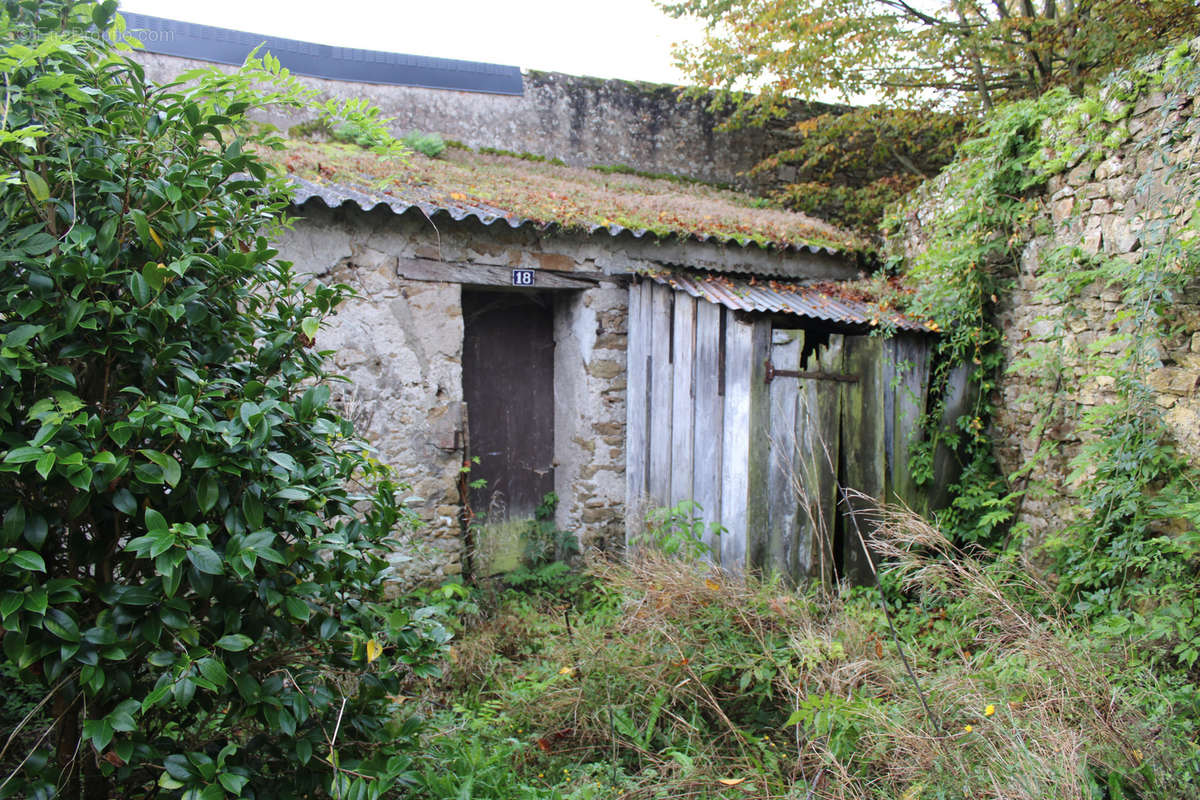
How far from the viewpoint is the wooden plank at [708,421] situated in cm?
471

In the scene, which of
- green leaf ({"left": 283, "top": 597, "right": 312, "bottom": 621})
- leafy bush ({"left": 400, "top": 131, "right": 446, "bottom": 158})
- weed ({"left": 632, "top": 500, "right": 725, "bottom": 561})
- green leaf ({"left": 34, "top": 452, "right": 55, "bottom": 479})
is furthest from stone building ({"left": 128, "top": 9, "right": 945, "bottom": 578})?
green leaf ({"left": 34, "top": 452, "right": 55, "bottom": 479})

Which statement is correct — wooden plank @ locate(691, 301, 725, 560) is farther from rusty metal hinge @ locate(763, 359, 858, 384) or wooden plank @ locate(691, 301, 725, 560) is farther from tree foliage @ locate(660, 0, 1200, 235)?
tree foliage @ locate(660, 0, 1200, 235)

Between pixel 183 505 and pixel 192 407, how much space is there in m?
0.26

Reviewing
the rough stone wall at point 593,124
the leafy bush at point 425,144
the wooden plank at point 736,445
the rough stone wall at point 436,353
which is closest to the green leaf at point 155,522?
the rough stone wall at point 436,353

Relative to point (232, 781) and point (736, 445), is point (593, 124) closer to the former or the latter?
point (736, 445)

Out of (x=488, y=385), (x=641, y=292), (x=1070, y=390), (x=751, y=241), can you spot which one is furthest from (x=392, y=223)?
(x=1070, y=390)

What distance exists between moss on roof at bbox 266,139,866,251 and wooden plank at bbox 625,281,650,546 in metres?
0.65

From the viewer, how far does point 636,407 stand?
5.47 m

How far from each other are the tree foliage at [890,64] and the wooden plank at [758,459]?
410 centimetres

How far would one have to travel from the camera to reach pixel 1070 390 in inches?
160

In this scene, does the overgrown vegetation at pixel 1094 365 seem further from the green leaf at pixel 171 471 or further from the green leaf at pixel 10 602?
the green leaf at pixel 10 602

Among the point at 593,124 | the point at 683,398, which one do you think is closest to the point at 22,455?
the point at 683,398

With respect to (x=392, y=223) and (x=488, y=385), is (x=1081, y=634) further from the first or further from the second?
(x=392, y=223)

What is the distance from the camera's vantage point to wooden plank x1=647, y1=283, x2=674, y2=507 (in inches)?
204
